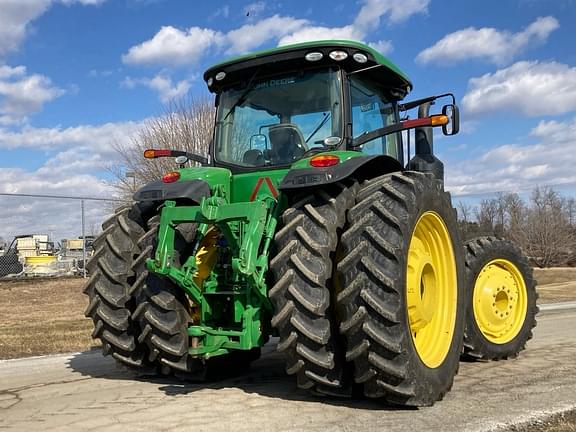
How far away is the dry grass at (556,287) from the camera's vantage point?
1781cm

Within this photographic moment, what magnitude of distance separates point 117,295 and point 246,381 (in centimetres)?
142

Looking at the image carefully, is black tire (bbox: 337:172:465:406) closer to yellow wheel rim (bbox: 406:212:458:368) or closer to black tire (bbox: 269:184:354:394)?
black tire (bbox: 269:184:354:394)

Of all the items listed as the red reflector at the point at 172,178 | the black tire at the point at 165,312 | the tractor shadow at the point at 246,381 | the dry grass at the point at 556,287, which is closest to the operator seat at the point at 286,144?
the red reflector at the point at 172,178

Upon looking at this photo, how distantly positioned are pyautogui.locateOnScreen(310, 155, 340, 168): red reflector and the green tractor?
0.01m

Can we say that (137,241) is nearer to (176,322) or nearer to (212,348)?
(176,322)

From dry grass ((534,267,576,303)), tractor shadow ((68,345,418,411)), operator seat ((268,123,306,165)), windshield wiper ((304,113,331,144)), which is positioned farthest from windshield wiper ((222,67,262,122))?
dry grass ((534,267,576,303))

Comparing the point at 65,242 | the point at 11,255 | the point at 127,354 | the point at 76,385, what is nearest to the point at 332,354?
the point at 127,354

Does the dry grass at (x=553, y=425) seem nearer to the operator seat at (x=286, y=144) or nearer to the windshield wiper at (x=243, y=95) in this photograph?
the operator seat at (x=286, y=144)

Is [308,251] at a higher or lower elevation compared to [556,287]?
higher

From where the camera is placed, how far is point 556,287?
2188 cm

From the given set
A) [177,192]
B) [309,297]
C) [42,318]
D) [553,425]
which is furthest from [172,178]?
[42,318]

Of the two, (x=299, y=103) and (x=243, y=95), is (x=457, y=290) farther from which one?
(x=243, y=95)

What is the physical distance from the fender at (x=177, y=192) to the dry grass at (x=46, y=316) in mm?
3976

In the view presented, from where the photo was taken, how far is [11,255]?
20.5 m
